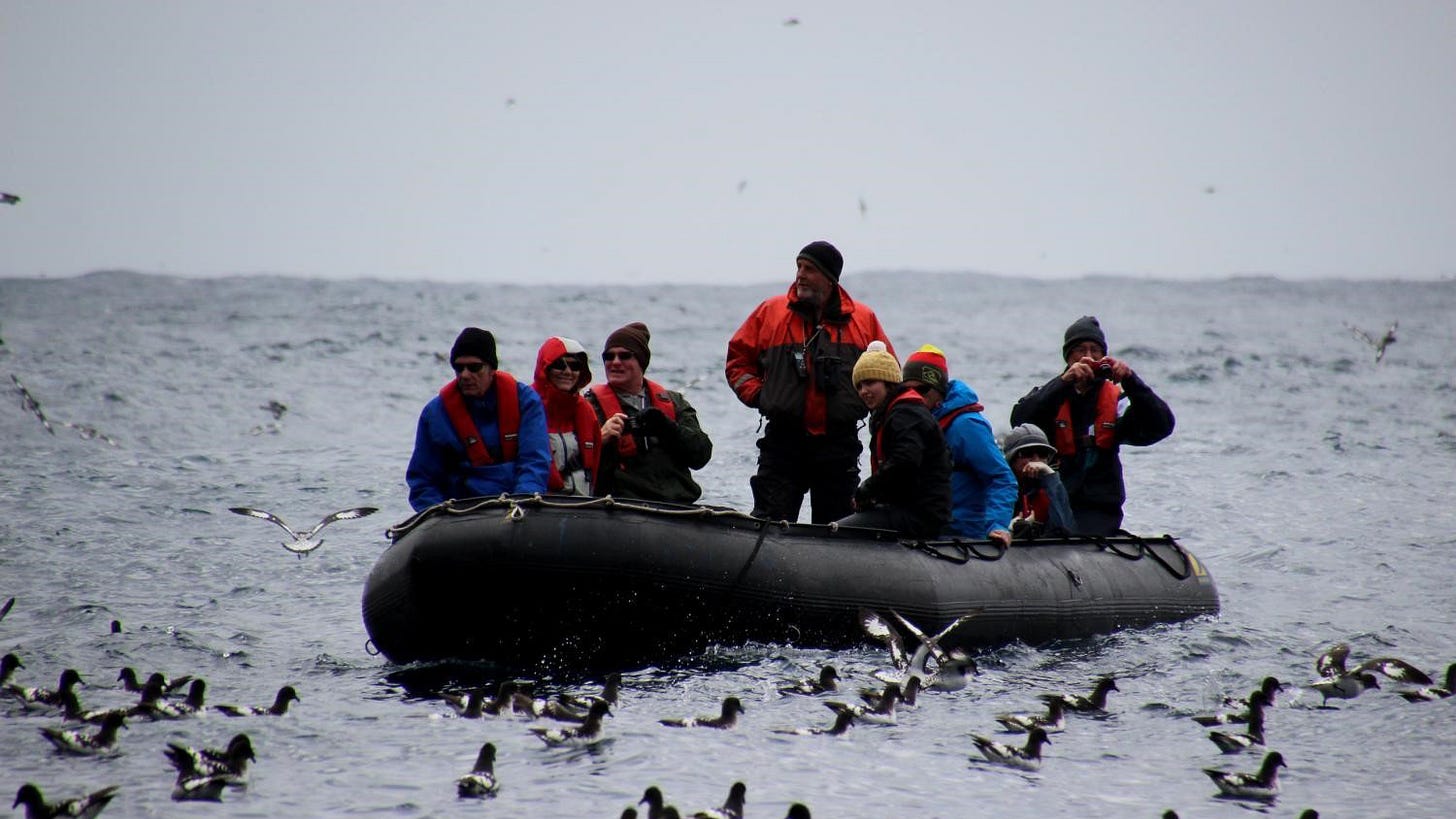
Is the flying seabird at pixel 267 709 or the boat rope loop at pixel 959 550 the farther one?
the boat rope loop at pixel 959 550

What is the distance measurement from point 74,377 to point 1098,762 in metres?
25.2

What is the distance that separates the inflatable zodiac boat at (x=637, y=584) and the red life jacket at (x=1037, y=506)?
1020 mm

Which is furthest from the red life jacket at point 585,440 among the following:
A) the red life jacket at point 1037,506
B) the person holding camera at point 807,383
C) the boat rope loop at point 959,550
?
the red life jacket at point 1037,506

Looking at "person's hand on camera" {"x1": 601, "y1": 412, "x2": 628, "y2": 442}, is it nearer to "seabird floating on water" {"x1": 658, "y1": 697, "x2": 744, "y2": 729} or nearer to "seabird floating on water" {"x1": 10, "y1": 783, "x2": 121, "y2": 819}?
"seabird floating on water" {"x1": 658, "y1": 697, "x2": 744, "y2": 729}

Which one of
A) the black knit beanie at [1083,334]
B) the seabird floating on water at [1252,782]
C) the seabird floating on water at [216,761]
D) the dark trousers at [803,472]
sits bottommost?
the seabird floating on water at [216,761]

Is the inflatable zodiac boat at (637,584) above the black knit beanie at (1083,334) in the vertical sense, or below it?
below

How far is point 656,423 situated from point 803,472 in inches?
43.6

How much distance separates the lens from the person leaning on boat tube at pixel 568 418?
334 inches

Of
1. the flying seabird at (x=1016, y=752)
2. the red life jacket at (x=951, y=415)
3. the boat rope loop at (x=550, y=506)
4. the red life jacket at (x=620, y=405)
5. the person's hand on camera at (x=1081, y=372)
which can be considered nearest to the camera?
the flying seabird at (x=1016, y=752)

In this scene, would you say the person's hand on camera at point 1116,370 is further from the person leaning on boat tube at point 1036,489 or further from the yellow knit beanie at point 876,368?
the yellow knit beanie at point 876,368

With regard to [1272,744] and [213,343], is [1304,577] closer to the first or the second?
[1272,744]

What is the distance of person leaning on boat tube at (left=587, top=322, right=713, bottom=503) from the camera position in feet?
27.9

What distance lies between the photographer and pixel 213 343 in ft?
112

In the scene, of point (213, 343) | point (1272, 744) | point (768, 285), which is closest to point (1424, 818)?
point (1272, 744)
